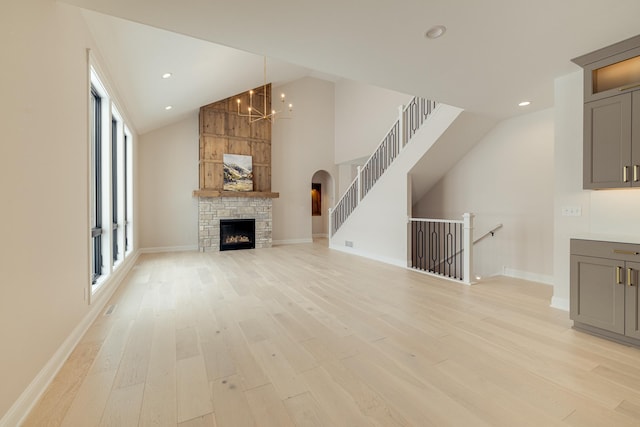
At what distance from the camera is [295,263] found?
6.00m

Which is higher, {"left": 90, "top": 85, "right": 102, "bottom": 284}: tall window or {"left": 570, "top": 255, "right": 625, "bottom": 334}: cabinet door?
{"left": 90, "top": 85, "right": 102, "bottom": 284}: tall window

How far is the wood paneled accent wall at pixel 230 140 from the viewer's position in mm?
7625

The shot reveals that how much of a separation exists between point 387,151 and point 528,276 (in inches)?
141

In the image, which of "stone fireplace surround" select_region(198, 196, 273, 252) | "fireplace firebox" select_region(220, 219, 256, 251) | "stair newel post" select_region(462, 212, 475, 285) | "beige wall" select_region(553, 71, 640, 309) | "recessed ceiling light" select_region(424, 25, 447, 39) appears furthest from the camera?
"fireplace firebox" select_region(220, 219, 256, 251)

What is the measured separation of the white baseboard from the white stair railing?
544 cm

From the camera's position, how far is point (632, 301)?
2.43m

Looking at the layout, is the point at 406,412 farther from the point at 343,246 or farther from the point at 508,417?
the point at 343,246

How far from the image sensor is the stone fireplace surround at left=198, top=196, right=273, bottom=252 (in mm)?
7594

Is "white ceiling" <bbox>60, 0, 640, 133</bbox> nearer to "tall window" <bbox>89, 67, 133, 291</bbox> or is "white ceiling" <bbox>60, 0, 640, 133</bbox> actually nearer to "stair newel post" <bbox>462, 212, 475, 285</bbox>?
"tall window" <bbox>89, 67, 133, 291</bbox>

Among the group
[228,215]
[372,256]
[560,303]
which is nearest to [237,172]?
Answer: [228,215]

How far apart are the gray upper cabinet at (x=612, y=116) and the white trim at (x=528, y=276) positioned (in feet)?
7.48

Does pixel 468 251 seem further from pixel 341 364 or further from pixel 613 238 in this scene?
pixel 341 364

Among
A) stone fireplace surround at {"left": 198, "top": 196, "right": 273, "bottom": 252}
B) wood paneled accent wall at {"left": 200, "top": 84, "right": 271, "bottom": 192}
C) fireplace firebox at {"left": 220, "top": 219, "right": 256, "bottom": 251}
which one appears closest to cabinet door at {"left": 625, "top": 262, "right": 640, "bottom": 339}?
stone fireplace surround at {"left": 198, "top": 196, "right": 273, "bottom": 252}

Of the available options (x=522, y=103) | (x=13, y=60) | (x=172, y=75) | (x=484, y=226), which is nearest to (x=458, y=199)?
(x=484, y=226)
